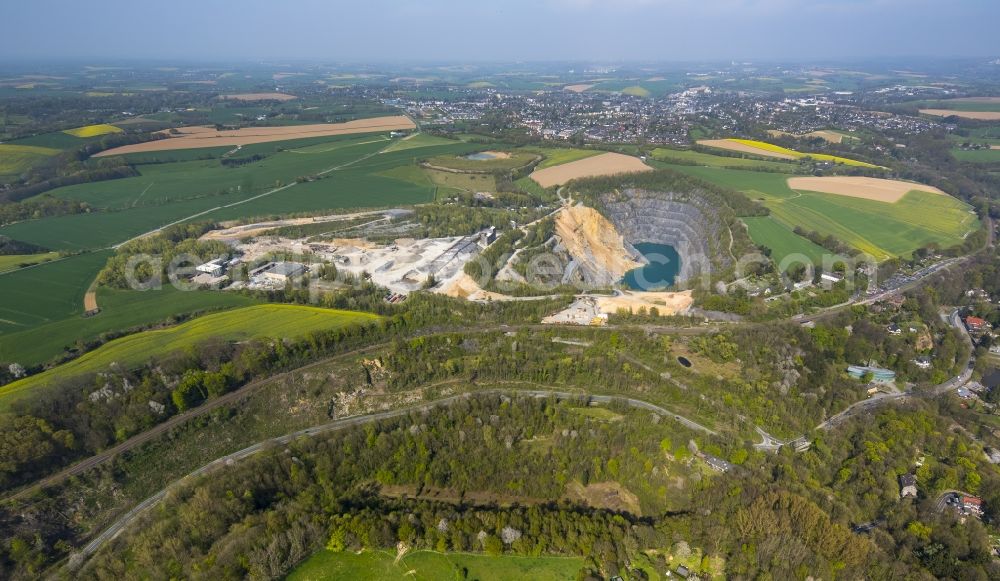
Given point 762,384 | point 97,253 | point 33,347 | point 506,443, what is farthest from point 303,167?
point 762,384

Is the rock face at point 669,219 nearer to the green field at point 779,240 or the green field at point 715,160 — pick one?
the green field at point 779,240

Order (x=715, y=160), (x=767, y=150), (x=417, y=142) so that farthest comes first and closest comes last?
1. (x=417, y=142)
2. (x=767, y=150)
3. (x=715, y=160)

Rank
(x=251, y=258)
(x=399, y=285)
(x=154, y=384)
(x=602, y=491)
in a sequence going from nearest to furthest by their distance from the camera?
1. (x=602, y=491)
2. (x=154, y=384)
3. (x=399, y=285)
4. (x=251, y=258)

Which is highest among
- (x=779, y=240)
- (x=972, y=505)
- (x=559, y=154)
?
(x=559, y=154)

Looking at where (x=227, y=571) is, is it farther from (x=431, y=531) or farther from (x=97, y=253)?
(x=97, y=253)

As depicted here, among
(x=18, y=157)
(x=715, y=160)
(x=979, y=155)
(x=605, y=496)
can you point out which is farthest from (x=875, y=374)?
(x=18, y=157)

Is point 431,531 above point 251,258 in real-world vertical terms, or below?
below

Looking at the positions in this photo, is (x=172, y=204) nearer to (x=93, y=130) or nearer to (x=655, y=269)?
(x=93, y=130)
